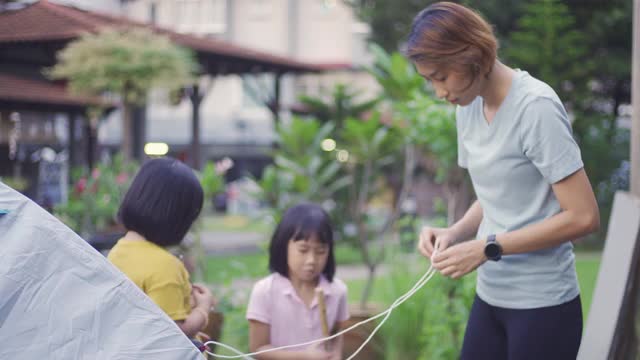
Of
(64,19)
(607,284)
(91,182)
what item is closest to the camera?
(607,284)

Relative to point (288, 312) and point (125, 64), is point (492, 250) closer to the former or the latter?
point (288, 312)

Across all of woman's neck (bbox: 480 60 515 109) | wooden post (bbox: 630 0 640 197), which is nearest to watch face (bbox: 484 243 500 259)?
woman's neck (bbox: 480 60 515 109)

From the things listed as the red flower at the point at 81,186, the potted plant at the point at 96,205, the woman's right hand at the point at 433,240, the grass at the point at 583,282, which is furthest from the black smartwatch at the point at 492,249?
the red flower at the point at 81,186

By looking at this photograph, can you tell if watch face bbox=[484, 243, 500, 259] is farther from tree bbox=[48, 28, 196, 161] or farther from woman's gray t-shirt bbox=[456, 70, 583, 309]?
tree bbox=[48, 28, 196, 161]

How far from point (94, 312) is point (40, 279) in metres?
0.11

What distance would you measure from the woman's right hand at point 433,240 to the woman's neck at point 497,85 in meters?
0.33

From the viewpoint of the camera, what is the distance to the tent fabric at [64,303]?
166 centimetres

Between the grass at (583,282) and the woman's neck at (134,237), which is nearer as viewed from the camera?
the woman's neck at (134,237)

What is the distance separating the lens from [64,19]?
14984 millimetres

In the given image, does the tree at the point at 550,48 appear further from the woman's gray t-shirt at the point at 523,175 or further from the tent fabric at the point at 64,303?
the tent fabric at the point at 64,303

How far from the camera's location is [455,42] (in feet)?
6.70

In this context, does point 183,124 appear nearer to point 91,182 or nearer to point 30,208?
point 91,182

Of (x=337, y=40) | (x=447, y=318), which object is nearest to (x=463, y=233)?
(x=447, y=318)

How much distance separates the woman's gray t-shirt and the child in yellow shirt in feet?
2.29
